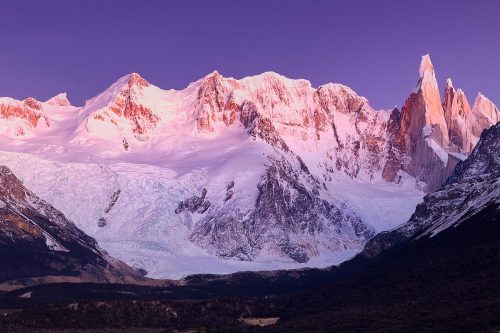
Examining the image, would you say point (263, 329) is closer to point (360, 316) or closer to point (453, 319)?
point (360, 316)

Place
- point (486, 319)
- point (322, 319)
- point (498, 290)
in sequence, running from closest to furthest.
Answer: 1. point (486, 319)
2. point (498, 290)
3. point (322, 319)

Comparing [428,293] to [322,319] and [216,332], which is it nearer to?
[322,319]

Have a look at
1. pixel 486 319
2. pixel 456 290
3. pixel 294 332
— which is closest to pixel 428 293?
pixel 456 290

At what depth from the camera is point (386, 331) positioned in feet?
541

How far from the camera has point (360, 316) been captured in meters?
186

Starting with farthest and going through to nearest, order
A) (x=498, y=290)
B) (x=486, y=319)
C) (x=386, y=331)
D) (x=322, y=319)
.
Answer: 1. (x=322, y=319)
2. (x=498, y=290)
3. (x=386, y=331)
4. (x=486, y=319)

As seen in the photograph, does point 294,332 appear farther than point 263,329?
No

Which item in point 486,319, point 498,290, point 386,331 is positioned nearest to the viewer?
point 486,319

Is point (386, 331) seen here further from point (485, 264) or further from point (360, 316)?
point (485, 264)

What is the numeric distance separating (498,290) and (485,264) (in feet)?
73.1

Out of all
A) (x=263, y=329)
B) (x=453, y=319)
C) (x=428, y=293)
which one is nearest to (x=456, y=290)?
(x=428, y=293)

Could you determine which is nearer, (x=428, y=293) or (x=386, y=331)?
(x=386, y=331)

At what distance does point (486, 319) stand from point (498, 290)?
Answer: 2376 centimetres

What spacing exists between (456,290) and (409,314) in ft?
43.6
